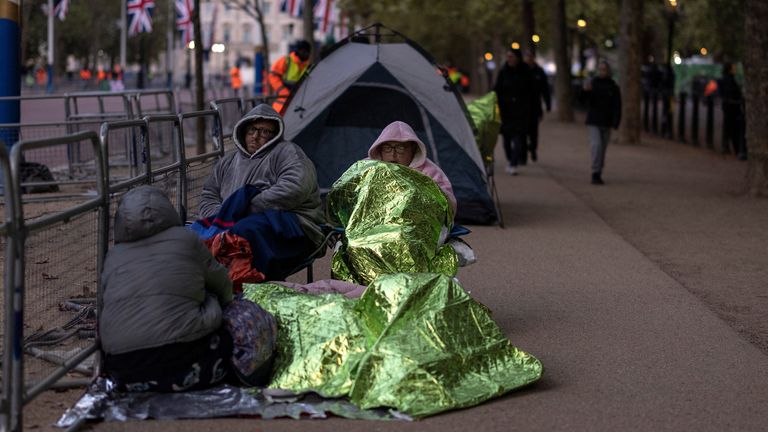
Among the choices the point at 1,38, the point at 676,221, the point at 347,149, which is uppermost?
the point at 1,38

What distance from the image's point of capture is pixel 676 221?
47.5 ft

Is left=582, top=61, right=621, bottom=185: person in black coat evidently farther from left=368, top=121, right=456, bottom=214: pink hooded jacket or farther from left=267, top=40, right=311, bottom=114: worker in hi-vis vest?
left=368, top=121, right=456, bottom=214: pink hooded jacket

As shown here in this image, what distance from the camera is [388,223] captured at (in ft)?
25.0

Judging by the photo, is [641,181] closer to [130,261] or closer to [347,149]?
[347,149]

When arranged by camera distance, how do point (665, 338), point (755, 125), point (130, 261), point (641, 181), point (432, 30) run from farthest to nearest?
point (432, 30) < point (641, 181) < point (755, 125) < point (665, 338) < point (130, 261)

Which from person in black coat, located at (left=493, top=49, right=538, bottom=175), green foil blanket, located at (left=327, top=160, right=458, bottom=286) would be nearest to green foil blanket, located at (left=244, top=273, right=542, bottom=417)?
green foil blanket, located at (left=327, top=160, right=458, bottom=286)

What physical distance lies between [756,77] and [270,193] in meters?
10.2

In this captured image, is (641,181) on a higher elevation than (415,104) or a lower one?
lower

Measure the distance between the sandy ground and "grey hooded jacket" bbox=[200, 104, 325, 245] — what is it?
4.71 feet

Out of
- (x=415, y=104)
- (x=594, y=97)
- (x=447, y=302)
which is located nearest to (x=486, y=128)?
(x=415, y=104)

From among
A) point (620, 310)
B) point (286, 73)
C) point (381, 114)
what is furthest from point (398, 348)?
point (286, 73)

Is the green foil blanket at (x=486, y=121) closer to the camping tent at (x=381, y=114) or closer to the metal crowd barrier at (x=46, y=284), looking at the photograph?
the camping tent at (x=381, y=114)

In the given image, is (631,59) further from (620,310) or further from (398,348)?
(398,348)

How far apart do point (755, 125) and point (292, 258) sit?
1021cm
